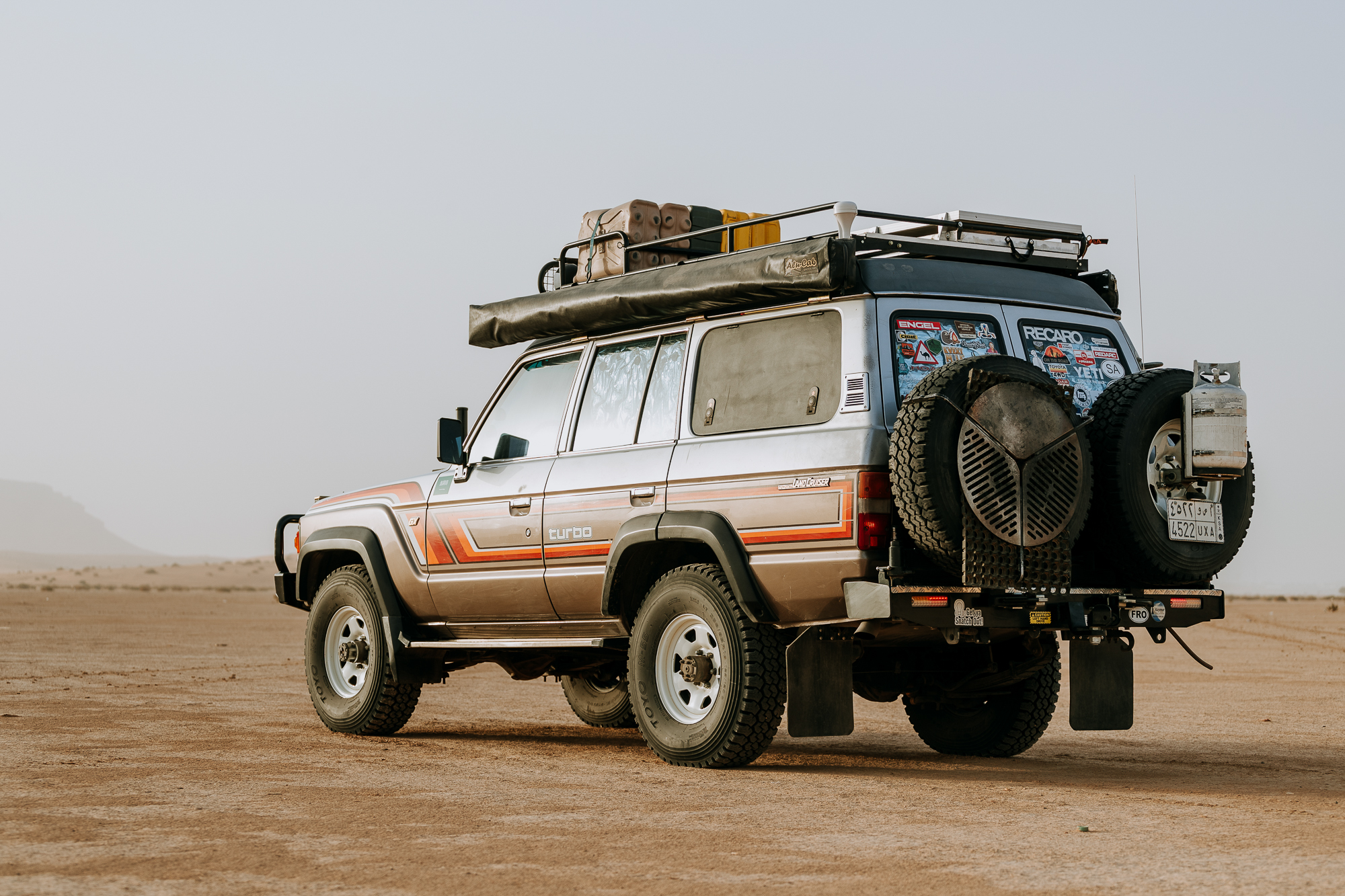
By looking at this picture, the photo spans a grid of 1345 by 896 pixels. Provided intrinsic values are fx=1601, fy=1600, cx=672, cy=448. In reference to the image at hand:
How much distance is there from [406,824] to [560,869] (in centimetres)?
122

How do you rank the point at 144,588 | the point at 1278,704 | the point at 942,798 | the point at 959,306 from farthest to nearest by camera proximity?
the point at 144,588, the point at 1278,704, the point at 959,306, the point at 942,798

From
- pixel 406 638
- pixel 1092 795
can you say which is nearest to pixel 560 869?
pixel 1092 795

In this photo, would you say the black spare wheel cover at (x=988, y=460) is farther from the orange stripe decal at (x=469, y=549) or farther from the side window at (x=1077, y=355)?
the orange stripe decal at (x=469, y=549)

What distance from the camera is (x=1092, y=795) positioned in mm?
7539

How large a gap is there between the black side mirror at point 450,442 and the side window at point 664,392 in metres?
1.63

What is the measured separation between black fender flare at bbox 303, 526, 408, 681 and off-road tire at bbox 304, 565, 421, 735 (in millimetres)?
76

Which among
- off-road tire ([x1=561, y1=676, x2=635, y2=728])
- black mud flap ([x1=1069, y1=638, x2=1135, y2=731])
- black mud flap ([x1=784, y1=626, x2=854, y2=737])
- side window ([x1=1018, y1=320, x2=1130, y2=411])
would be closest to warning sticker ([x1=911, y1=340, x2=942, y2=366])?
side window ([x1=1018, y1=320, x2=1130, y2=411])

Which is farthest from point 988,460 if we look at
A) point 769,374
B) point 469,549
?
point 469,549

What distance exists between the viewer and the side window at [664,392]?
28.9 ft

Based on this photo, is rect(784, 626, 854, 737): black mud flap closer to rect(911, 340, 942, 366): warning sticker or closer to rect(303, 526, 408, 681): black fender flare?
rect(911, 340, 942, 366): warning sticker

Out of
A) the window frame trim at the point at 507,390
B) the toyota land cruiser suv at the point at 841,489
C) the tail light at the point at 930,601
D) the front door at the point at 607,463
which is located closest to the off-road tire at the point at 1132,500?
the toyota land cruiser suv at the point at 841,489

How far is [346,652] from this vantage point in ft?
35.2

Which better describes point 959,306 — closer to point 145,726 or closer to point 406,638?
point 406,638

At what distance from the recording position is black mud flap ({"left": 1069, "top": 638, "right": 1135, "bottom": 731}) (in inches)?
325
